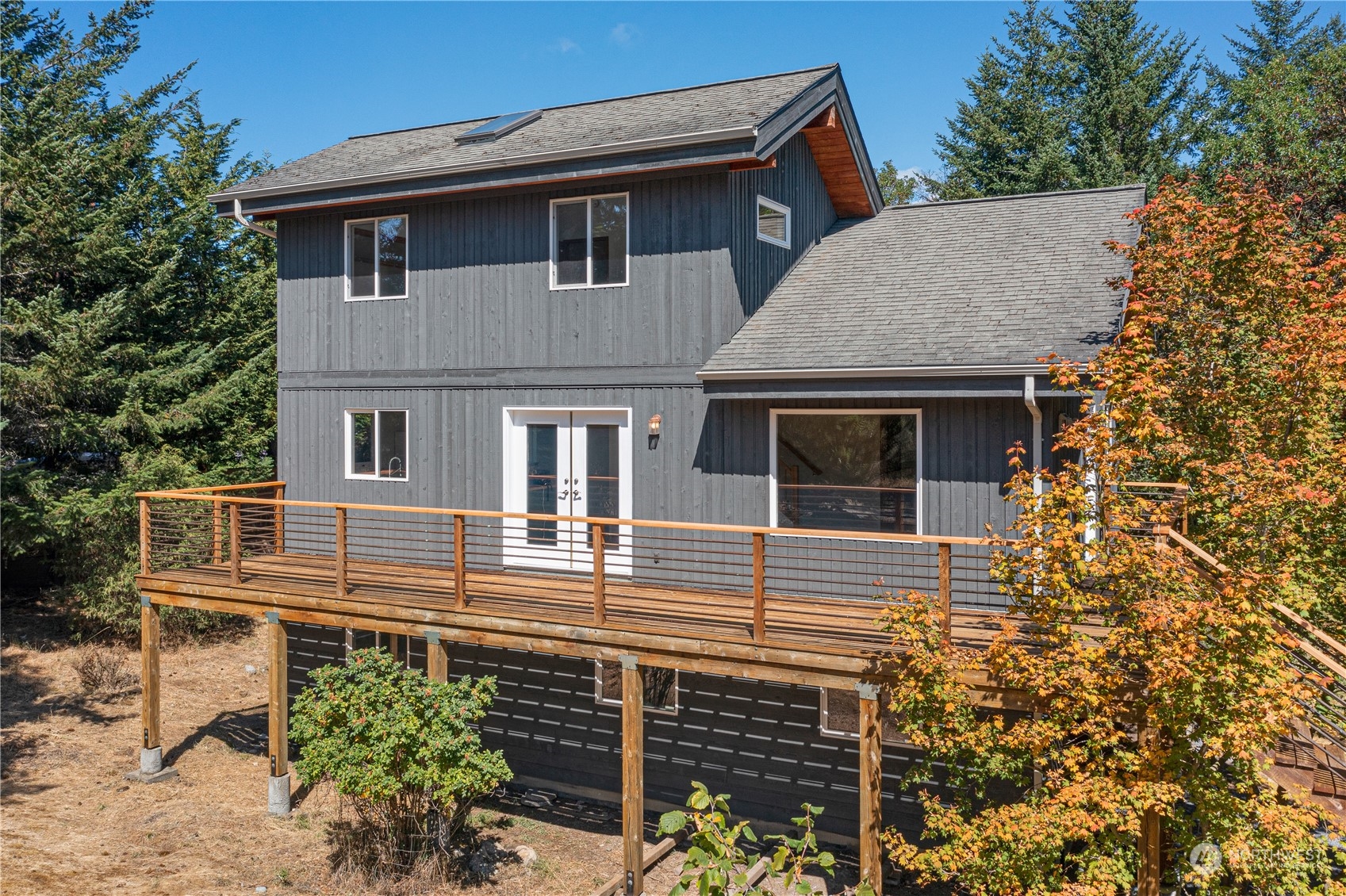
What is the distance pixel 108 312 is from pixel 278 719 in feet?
33.3

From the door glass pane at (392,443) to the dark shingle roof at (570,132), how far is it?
10.1 ft

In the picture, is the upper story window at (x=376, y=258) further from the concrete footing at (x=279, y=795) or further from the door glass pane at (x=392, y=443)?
the concrete footing at (x=279, y=795)

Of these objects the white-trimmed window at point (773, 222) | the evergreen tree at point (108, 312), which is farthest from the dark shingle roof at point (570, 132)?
the evergreen tree at point (108, 312)

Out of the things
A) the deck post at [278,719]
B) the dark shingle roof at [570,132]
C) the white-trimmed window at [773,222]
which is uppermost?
the dark shingle roof at [570,132]

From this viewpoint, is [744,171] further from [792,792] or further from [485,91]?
[485,91]

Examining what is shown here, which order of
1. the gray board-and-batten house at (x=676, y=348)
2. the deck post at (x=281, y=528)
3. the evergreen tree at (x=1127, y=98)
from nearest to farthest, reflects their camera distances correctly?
the gray board-and-batten house at (x=676, y=348) → the deck post at (x=281, y=528) → the evergreen tree at (x=1127, y=98)

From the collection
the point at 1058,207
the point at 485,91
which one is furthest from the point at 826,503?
the point at 485,91

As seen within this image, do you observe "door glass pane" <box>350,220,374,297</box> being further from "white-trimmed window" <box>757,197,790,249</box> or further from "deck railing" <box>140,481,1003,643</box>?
"white-trimmed window" <box>757,197,790,249</box>

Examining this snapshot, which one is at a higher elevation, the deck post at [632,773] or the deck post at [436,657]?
the deck post at [436,657]

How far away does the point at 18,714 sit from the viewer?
14.1 metres

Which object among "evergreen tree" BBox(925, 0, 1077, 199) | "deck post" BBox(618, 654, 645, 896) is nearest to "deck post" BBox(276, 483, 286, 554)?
"deck post" BBox(618, 654, 645, 896)

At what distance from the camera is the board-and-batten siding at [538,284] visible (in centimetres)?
1055

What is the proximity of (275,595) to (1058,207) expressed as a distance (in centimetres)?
1079

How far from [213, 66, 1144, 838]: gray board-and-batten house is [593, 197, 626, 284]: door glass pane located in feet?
0.11
